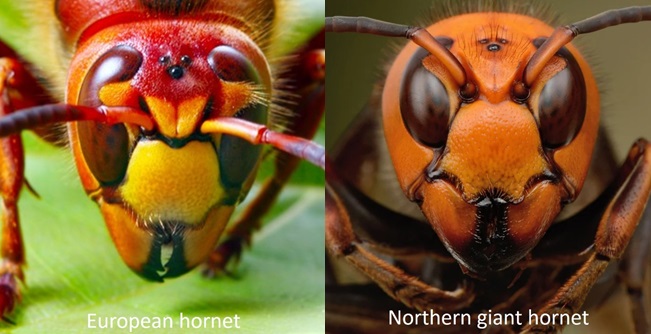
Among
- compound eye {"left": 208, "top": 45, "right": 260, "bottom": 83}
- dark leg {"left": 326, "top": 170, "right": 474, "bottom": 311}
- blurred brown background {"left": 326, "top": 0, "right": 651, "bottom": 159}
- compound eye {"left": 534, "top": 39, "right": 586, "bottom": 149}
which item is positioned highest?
blurred brown background {"left": 326, "top": 0, "right": 651, "bottom": 159}

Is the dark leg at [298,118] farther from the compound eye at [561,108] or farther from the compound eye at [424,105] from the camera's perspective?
the compound eye at [561,108]

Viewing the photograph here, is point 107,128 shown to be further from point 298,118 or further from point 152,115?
point 298,118

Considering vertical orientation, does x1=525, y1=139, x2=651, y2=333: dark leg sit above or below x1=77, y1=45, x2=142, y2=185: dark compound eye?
below

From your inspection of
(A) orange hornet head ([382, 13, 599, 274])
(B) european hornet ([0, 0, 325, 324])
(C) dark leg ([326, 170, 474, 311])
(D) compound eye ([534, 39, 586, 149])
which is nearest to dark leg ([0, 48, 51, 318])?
(B) european hornet ([0, 0, 325, 324])

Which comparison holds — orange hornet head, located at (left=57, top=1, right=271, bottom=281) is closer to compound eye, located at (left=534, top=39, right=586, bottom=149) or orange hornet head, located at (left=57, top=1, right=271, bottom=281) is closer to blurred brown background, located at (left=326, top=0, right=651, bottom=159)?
blurred brown background, located at (left=326, top=0, right=651, bottom=159)

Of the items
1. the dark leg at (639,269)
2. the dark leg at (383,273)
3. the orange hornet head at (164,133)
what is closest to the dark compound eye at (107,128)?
the orange hornet head at (164,133)

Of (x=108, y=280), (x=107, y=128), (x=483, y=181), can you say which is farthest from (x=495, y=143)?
(x=108, y=280)

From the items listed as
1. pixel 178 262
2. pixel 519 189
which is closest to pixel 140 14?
pixel 178 262
